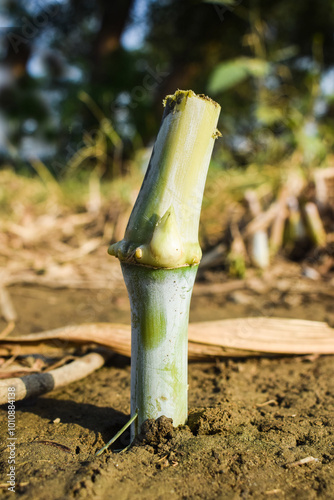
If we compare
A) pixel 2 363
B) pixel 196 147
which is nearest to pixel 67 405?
pixel 2 363

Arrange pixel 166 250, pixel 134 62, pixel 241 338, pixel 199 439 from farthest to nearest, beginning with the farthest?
pixel 134 62 → pixel 241 338 → pixel 199 439 → pixel 166 250

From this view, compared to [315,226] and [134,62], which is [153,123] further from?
[315,226]

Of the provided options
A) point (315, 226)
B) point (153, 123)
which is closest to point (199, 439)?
point (315, 226)

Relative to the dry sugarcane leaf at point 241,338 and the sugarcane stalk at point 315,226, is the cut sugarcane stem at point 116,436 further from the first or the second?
the sugarcane stalk at point 315,226

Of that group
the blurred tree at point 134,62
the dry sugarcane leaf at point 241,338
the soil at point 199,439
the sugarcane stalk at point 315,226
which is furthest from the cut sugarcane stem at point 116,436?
the blurred tree at point 134,62

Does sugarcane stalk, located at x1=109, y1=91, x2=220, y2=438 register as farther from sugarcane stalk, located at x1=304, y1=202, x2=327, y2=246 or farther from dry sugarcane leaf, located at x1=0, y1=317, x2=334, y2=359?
sugarcane stalk, located at x1=304, y1=202, x2=327, y2=246
